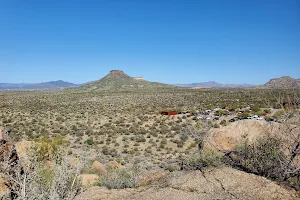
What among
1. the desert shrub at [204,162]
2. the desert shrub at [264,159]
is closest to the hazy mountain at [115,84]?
the desert shrub at [204,162]

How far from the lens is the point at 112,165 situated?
41.0ft

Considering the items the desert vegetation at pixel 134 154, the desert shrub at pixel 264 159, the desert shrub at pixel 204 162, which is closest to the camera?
the desert vegetation at pixel 134 154

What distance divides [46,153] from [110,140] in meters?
8.35

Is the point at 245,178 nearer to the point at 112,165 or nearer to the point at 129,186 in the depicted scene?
the point at 129,186

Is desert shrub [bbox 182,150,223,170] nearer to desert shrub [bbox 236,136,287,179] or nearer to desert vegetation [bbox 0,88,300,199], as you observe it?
desert vegetation [bbox 0,88,300,199]

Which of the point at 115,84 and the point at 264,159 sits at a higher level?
the point at 115,84

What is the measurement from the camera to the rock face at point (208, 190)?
5.50 m

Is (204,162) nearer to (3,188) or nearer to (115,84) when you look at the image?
(3,188)

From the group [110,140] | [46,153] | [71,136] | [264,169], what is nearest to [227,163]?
[264,169]

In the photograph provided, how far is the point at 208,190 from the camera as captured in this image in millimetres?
5832

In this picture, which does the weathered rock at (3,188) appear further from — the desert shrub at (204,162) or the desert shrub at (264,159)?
the desert shrub at (264,159)

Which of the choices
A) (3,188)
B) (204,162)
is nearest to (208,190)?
(204,162)

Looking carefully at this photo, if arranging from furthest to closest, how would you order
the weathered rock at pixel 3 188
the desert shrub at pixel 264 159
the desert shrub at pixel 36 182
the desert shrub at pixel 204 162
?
the desert shrub at pixel 204 162
the desert shrub at pixel 264 159
the weathered rock at pixel 3 188
the desert shrub at pixel 36 182

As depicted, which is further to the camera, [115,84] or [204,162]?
[115,84]
